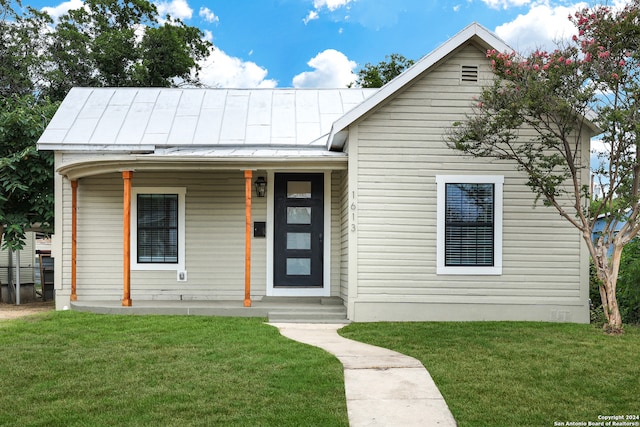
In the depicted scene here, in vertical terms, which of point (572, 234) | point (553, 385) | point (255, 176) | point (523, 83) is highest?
point (523, 83)

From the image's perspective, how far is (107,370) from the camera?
22.1ft

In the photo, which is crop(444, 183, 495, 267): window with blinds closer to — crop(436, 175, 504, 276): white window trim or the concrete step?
crop(436, 175, 504, 276): white window trim

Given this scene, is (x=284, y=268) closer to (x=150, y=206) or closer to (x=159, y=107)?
(x=150, y=206)

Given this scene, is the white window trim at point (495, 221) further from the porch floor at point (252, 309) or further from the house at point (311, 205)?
the porch floor at point (252, 309)

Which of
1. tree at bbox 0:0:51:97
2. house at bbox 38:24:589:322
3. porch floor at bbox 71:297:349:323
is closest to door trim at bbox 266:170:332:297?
house at bbox 38:24:589:322

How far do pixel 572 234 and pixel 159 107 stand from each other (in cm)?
855

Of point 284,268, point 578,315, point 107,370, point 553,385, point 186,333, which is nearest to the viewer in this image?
point 553,385

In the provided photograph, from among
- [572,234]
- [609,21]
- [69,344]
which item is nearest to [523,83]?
[609,21]

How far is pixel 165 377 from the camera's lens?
21.1ft

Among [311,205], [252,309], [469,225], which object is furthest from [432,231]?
[252,309]

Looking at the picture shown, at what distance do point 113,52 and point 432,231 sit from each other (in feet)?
65.2

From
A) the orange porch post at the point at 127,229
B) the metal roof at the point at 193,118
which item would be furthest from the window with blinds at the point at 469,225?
the orange porch post at the point at 127,229

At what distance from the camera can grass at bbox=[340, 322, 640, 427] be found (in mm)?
5406

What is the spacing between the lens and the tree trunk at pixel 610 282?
8992 mm
